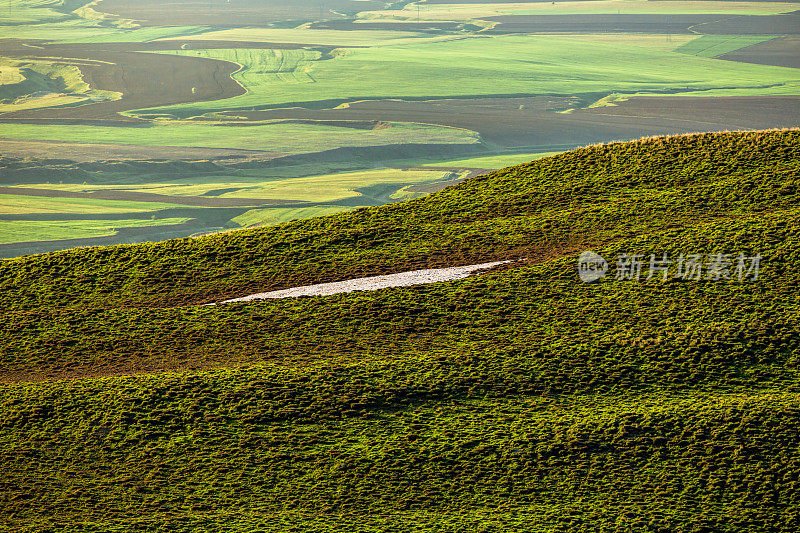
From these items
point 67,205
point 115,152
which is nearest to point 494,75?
point 115,152

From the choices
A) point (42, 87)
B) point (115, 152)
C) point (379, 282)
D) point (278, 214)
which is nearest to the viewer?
point (379, 282)

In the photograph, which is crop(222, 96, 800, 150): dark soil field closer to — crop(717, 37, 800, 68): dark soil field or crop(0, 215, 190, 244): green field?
crop(717, 37, 800, 68): dark soil field

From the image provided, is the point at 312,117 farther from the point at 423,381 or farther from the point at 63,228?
the point at 423,381

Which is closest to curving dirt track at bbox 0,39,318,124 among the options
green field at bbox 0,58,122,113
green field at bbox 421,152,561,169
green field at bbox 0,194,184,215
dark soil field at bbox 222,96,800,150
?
green field at bbox 0,58,122,113

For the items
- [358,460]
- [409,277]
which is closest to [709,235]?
[409,277]

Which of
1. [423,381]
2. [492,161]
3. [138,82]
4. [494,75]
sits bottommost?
[492,161]

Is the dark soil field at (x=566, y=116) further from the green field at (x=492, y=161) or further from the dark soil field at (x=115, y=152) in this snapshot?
the dark soil field at (x=115, y=152)

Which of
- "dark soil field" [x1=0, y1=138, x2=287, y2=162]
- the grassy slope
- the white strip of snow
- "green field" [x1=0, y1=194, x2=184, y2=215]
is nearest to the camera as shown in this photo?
the white strip of snow
